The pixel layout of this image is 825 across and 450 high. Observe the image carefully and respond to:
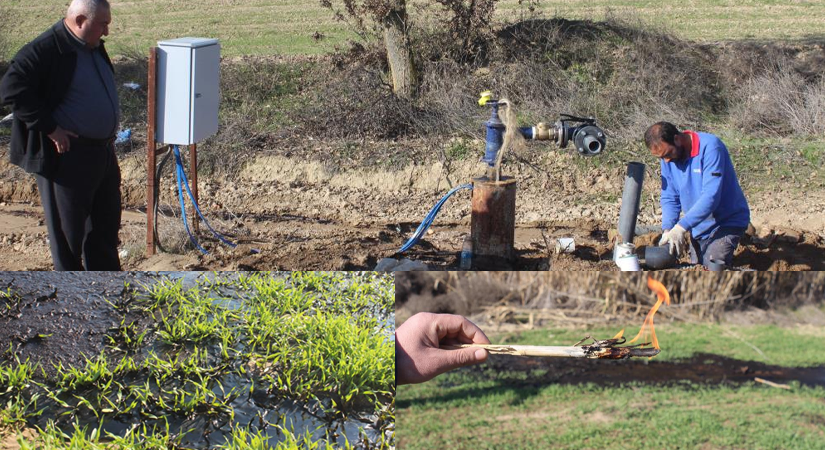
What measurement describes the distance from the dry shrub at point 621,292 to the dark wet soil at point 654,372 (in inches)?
13.6

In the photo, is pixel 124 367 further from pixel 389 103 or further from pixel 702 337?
pixel 389 103

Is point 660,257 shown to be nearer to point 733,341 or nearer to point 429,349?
point 733,341

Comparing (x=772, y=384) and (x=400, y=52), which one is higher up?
(x=400, y=52)

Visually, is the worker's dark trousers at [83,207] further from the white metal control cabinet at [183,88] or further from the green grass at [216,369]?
the green grass at [216,369]

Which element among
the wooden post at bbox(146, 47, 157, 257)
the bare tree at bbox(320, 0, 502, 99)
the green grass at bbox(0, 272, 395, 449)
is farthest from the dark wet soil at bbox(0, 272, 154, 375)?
the bare tree at bbox(320, 0, 502, 99)

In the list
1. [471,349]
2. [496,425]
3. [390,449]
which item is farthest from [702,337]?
[390,449]

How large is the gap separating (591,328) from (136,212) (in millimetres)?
6185

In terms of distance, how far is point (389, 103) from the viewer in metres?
11.1

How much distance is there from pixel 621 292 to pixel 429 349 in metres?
2.36

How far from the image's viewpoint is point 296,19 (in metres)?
17.5

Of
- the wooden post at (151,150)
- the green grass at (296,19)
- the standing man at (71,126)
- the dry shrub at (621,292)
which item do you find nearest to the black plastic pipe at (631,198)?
the dry shrub at (621,292)

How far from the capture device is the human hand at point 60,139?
5.31 meters

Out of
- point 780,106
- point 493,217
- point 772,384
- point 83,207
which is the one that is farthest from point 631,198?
point 780,106

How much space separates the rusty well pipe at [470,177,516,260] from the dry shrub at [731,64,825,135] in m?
6.07
